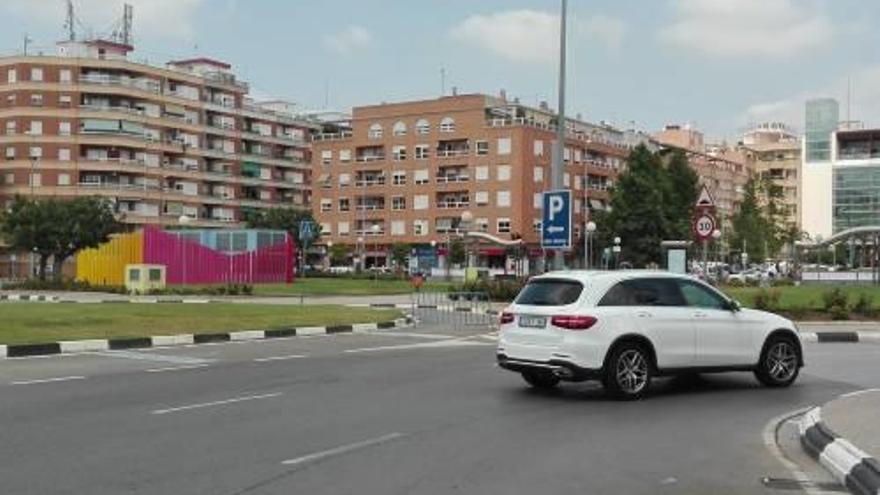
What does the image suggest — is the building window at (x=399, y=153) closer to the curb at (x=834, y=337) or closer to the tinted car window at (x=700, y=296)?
the curb at (x=834, y=337)

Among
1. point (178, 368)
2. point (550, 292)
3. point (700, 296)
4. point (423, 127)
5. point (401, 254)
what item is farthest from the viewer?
point (423, 127)

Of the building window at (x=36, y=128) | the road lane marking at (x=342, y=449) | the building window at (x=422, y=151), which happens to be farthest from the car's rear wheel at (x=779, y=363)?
the building window at (x=422, y=151)

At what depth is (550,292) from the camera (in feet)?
45.1

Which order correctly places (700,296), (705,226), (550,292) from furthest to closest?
(705,226) → (700,296) → (550,292)

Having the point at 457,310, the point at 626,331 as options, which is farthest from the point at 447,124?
the point at 626,331

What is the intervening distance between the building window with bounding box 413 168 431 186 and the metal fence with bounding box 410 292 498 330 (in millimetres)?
76770

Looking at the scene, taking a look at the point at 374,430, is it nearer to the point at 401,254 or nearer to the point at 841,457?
the point at 841,457

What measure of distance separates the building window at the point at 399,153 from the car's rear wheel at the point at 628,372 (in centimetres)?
10288

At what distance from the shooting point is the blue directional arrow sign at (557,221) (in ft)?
78.6

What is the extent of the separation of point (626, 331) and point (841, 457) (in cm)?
475

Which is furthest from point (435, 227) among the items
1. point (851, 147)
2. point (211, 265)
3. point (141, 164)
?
point (851, 147)

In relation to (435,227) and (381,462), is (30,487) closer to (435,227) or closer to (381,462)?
(381,462)

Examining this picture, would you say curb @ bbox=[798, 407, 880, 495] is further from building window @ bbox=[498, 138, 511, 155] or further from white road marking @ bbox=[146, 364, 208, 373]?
building window @ bbox=[498, 138, 511, 155]

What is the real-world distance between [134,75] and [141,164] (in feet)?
29.4
